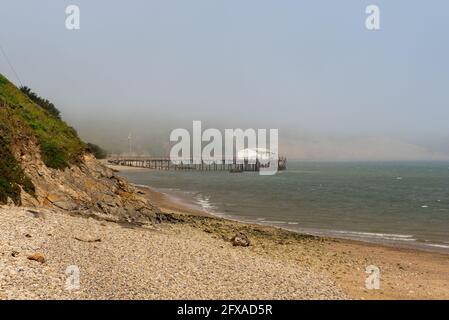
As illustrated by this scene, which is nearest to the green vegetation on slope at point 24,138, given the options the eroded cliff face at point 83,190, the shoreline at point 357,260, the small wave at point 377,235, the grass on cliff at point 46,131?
the grass on cliff at point 46,131

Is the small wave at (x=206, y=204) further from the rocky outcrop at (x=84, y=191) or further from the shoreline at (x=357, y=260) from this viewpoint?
the rocky outcrop at (x=84, y=191)

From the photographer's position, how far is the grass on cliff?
22219mm

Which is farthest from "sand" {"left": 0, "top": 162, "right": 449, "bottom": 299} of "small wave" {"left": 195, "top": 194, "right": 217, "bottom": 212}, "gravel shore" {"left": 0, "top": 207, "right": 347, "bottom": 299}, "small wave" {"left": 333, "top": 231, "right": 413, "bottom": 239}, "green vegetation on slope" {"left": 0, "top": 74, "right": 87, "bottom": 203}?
"small wave" {"left": 195, "top": 194, "right": 217, "bottom": 212}

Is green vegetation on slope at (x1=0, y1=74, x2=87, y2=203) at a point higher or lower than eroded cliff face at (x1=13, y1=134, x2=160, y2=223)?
higher

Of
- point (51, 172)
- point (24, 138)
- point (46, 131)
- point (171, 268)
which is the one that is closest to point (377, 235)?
point (171, 268)

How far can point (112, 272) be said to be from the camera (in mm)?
10352

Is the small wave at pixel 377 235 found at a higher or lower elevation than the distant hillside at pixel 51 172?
lower

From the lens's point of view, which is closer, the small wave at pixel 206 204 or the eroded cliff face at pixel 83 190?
the eroded cliff face at pixel 83 190

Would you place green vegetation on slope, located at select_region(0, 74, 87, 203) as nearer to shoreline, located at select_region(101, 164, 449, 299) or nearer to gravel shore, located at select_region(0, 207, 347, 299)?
gravel shore, located at select_region(0, 207, 347, 299)

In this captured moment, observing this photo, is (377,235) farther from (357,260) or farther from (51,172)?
(51,172)

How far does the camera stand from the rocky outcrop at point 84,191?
63.8ft

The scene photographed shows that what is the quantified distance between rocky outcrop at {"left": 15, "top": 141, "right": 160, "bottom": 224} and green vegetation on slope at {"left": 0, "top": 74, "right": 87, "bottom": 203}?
50cm

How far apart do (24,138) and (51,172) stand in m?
2.16

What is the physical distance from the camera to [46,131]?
25.3 meters
